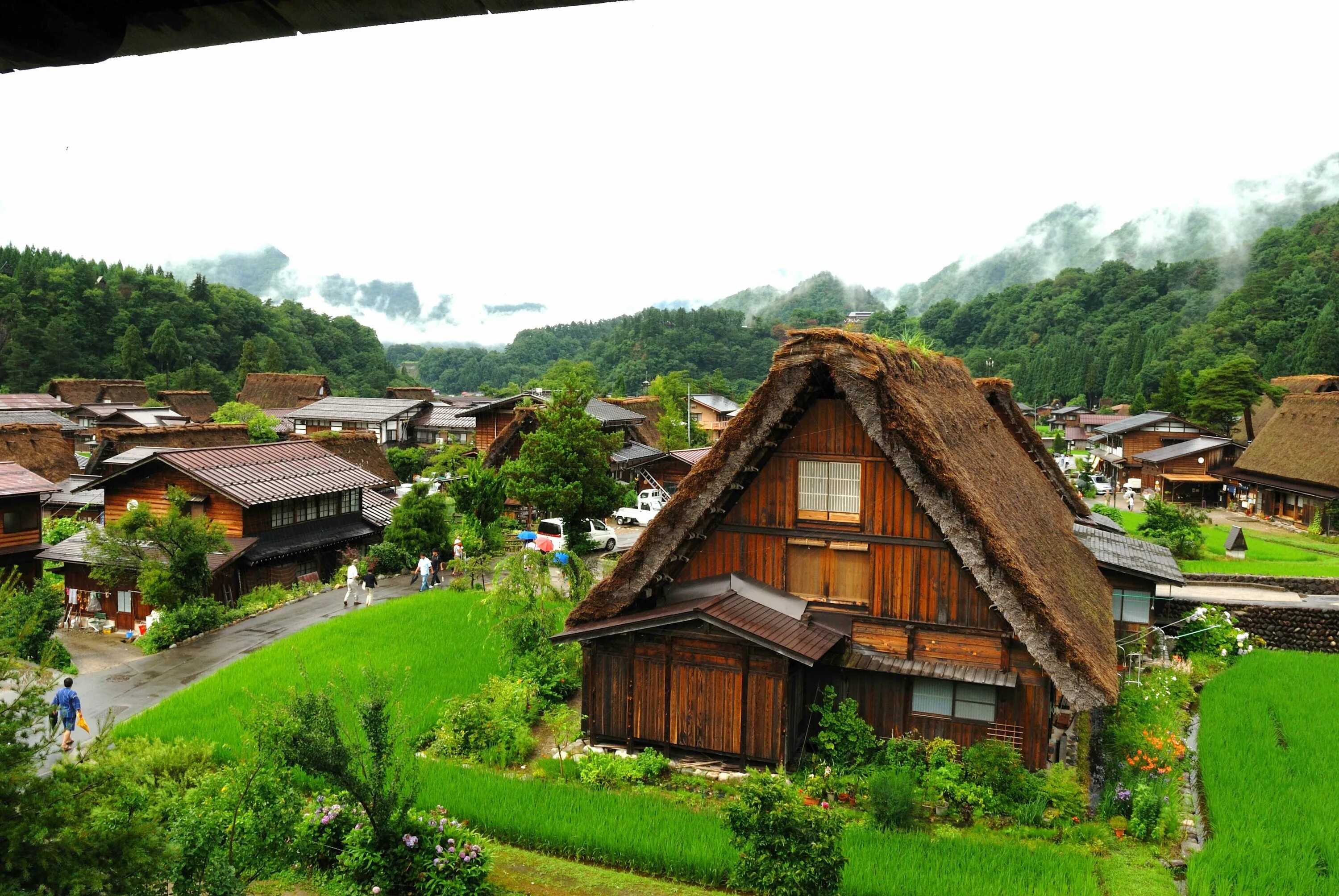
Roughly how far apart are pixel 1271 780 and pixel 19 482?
3486cm

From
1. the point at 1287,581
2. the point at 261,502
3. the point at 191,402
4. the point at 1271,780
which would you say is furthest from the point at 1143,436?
the point at 191,402

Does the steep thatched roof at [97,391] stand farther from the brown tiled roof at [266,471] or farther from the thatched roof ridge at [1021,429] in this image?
the thatched roof ridge at [1021,429]

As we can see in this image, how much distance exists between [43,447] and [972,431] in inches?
1786

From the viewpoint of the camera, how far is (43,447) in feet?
132

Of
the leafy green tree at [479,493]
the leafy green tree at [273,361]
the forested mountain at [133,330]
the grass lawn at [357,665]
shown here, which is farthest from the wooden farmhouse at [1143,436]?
the forested mountain at [133,330]

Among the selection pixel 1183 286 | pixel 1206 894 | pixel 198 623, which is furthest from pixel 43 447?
pixel 1183 286

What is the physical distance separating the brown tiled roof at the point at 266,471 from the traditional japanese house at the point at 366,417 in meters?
29.2

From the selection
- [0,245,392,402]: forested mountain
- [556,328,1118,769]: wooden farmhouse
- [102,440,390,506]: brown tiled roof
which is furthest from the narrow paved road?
[0,245,392,402]: forested mountain

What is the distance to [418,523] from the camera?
2828cm

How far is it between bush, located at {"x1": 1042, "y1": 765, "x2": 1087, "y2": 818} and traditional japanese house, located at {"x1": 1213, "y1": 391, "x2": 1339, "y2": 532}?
1284 inches

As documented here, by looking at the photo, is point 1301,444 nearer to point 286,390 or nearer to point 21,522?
point 21,522

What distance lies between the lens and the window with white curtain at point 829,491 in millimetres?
12984

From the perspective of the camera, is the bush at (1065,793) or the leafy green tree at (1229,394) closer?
the bush at (1065,793)

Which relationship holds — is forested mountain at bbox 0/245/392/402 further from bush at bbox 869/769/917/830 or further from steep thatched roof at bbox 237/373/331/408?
bush at bbox 869/769/917/830
